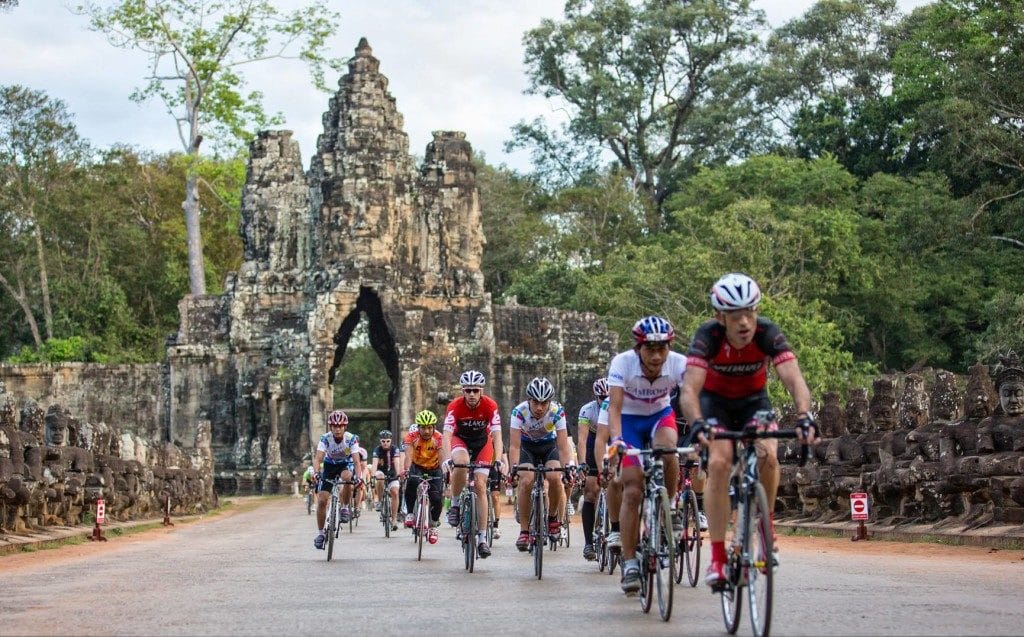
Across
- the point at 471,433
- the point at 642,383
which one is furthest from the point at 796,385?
the point at 471,433

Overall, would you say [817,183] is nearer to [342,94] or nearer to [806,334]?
[806,334]

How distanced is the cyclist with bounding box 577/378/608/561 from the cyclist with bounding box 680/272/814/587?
4.74 m

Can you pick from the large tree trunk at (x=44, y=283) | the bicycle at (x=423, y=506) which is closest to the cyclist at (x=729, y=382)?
the bicycle at (x=423, y=506)

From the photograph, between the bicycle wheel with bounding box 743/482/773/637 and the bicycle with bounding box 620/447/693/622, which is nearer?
the bicycle wheel with bounding box 743/482/773/637

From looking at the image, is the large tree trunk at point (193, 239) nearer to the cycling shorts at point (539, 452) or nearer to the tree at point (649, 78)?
the tree at point (649, 78)

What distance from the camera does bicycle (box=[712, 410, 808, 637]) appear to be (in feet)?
26.9

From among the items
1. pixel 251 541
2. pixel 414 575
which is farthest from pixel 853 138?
pixel 414 575

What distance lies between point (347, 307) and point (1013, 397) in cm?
3772

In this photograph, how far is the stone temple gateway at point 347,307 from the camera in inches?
2110

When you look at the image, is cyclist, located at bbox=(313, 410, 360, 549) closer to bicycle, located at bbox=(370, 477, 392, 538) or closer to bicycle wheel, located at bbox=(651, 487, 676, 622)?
bicycle, located at bbox=(370, 477, 392, 538)

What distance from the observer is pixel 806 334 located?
1919 inches

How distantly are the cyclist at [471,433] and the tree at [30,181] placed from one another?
174 feet

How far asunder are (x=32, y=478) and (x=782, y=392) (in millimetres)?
29480

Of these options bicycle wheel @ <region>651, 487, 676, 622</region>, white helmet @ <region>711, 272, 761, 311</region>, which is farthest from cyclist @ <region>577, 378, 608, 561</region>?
white helmet @ <region>711, 272, 761, 311</region>
